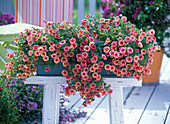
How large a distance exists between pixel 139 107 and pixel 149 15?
0.88 metres

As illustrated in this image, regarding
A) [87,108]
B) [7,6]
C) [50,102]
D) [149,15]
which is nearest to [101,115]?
[87,108]

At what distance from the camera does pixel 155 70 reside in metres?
3.21

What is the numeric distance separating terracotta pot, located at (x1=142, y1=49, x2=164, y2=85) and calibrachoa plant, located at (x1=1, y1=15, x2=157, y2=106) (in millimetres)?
1373

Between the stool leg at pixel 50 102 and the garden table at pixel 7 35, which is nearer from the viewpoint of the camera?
the stool leg at pixel 50 102

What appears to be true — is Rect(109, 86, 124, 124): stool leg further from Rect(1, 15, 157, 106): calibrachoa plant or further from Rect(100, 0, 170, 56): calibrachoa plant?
Rect(100, 0, 170, 56): calibrachoa plant

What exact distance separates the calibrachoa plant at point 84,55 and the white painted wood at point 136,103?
688mm

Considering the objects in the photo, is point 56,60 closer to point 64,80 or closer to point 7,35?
point 64,80

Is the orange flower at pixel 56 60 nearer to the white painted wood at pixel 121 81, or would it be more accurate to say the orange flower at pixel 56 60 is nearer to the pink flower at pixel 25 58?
the pink flower at pixel 25 58

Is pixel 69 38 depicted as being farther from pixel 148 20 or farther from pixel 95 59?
pixel 148 20

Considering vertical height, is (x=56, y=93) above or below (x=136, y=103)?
A: above

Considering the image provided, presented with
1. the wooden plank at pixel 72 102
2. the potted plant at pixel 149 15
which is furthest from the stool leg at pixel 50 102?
the potted plant at pixel 149 15

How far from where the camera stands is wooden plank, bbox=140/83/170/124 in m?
2.39

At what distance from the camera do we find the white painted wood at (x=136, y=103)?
7.91 ft

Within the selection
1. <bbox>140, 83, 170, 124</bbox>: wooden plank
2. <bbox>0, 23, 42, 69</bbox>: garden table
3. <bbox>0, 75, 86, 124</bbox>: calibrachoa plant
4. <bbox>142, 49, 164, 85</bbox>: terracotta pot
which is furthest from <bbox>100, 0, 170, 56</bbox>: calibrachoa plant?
<bbox>0, 75, 86, 124</bbox>: calibrachoa plant
